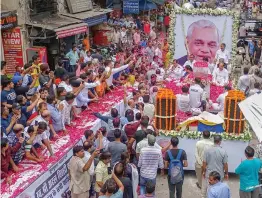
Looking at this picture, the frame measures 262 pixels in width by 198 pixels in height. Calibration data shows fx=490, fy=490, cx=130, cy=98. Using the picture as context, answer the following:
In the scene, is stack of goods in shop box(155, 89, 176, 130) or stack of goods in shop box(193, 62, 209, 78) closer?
stack of goods in shop box(155, 89, 176, 130)

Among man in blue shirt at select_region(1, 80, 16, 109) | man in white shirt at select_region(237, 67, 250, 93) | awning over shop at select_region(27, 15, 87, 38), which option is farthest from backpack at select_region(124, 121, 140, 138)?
awning over shop at select_region(27, 15, 87, 38)

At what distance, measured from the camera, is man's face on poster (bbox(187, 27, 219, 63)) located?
18812 millimetres

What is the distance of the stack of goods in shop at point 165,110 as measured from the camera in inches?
454

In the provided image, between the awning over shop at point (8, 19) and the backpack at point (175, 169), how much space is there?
919 cm

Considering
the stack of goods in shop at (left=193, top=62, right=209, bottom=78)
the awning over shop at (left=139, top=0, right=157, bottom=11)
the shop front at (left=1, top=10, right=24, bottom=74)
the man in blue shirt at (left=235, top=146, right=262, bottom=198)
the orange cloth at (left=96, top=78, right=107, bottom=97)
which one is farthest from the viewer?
the awning over shop at (left=139, top=0, right=157, bottom=11)

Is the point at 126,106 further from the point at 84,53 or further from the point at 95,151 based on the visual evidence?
the point at 84,53

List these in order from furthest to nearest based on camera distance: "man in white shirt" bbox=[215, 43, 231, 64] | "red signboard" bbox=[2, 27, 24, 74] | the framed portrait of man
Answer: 1. the framed portrait of man
2. "man in white shirt" bbox=[215, 43, 231, 64]
3. "red signboard" bbox=[2, 27, 24, 74]

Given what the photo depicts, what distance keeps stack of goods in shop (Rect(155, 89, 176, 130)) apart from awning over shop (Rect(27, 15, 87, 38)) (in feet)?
25.0

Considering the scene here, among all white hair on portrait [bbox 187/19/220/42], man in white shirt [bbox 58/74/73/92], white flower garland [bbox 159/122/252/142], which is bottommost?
white flower garland [bbox 159/122/252/142]

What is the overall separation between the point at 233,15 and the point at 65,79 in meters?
9.30

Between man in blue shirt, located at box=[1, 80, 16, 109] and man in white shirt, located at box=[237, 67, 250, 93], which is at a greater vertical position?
man in blue shirt, located at box=[1, 80, 16, 109]

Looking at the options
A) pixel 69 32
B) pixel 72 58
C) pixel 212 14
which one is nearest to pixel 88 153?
pixel 72 58

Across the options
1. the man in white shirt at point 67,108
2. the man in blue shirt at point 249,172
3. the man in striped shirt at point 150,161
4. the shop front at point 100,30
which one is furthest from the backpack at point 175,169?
the shop front at point 100,30

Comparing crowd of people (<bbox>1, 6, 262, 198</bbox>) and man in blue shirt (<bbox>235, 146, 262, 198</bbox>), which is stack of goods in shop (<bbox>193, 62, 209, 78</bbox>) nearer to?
crowd of people (<bbox>1, 6, 262, 198</bbox>)
